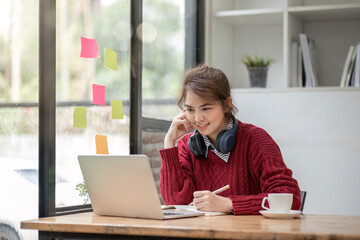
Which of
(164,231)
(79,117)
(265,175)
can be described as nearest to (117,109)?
(79,117)

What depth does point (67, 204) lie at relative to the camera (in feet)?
8.18

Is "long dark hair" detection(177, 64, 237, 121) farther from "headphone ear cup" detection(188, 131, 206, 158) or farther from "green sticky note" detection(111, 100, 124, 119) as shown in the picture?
"green sticky note" detection(111, 100, 124, 119)

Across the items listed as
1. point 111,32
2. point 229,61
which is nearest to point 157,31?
point 111,32

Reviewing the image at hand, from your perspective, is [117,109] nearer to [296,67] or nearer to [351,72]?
[296,67]

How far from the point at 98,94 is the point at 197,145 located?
26.5 inches

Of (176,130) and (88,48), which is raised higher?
(88,48)

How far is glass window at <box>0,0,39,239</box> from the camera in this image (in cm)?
216

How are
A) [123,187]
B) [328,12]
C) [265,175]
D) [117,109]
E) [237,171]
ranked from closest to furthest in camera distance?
[123,187], [265,175], [237,171], [117,109], [328,12]

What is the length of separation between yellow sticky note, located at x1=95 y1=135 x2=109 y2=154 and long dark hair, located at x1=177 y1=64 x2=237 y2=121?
1.88 ft

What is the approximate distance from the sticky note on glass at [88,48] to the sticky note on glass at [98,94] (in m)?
0.15

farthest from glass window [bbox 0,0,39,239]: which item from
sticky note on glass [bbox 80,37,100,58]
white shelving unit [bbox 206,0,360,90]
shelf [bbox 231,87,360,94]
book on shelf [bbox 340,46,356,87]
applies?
book on shelf [bbox 340,46,356,87]

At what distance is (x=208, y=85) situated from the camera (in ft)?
7.27

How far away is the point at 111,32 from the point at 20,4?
26.3 inches

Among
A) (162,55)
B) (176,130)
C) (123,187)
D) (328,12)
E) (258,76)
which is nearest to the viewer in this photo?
(123,187)
